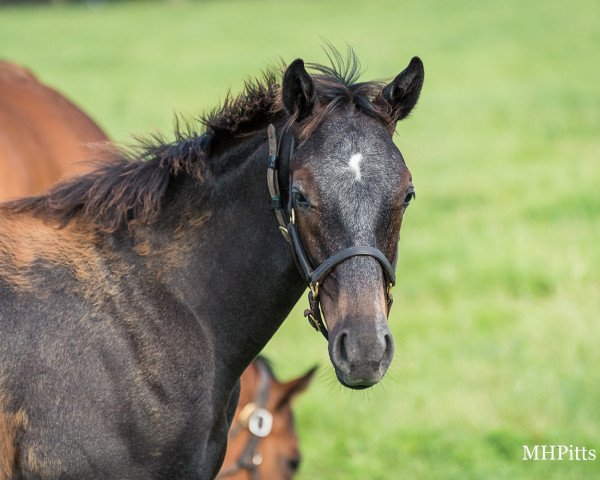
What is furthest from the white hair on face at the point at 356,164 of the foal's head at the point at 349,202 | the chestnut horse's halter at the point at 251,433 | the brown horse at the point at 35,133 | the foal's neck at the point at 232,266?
the brown horse at the point at 35,133

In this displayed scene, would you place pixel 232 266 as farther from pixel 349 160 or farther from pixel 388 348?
pixel 388 348

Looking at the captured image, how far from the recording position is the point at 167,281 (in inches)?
133

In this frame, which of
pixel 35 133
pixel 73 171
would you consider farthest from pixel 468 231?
pixel 73 171

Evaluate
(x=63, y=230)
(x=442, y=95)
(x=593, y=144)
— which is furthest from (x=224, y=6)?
(x=63, y=230)

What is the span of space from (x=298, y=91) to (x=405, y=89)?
0.38 metres

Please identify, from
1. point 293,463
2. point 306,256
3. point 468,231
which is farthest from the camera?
point 468,231

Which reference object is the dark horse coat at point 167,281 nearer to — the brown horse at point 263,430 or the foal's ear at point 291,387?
the brown horse at point 263,430

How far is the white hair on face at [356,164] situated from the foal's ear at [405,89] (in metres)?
0.31

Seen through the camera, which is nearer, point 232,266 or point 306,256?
point 306,256

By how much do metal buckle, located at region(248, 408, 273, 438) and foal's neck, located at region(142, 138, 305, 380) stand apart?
3.52 feet

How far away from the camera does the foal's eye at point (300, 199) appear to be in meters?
3.04

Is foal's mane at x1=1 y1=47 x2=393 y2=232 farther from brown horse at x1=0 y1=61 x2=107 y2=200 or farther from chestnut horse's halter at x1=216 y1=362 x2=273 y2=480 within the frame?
brown horse at x1=0 y1=61 x2=107 y2=200

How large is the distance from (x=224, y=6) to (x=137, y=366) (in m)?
32.4

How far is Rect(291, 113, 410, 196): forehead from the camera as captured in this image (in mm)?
3002
